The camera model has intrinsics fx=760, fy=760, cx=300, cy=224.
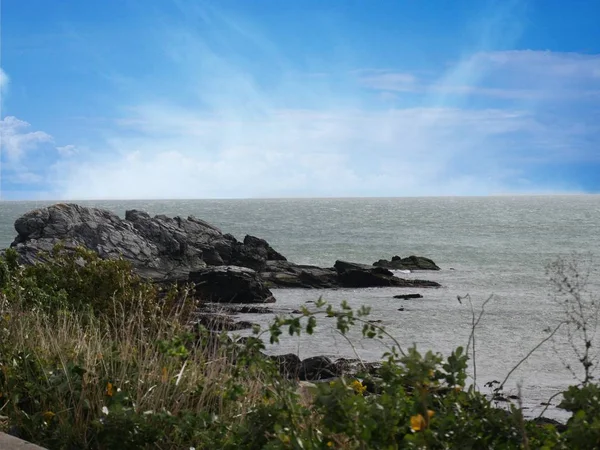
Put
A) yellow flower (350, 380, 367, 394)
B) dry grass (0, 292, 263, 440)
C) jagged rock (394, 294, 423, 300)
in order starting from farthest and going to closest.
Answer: jagged rock (394, 294, 423, 300) → dry grass (0, 292, 263, 440) → yellow flower (350, 380, 367, 394)

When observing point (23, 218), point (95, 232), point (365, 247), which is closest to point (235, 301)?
point (95, 232)

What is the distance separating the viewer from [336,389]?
13.1 feet

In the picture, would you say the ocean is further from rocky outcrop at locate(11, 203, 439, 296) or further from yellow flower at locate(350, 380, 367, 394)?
rocky outcrop at locate(11, 203, 439, 296)

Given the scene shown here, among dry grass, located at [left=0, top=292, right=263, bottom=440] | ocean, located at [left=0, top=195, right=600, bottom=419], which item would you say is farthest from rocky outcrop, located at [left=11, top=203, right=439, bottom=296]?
dry grass, located at [left=0, top=292, right=263, bottom=440]

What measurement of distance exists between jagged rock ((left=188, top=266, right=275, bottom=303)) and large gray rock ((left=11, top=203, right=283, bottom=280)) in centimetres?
449

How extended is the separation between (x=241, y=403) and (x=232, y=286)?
23.3 metres

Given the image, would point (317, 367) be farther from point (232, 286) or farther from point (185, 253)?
point (185, 253)

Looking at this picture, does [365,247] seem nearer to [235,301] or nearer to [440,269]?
[440,269]

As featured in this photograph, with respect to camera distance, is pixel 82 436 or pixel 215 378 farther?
pixel 215 378

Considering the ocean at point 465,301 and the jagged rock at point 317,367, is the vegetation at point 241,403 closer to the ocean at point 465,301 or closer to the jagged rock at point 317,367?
the ocean at point 465,301

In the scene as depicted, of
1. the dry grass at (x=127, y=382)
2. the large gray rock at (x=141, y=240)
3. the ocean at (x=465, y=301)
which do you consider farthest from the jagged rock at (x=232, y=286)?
the dry grass at (x=127, y=382)

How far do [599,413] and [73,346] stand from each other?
5092 mm

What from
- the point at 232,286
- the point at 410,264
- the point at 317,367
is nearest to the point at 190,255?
the point at 232,286

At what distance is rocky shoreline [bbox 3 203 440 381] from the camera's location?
30.0 metres
